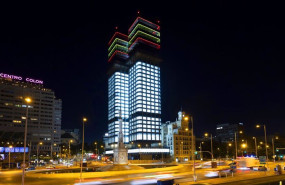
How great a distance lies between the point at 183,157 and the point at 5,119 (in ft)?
419

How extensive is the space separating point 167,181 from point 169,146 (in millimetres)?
141420

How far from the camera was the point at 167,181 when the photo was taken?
88.8ft

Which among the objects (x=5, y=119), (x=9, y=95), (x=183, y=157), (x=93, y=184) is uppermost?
(x=9, y=95)

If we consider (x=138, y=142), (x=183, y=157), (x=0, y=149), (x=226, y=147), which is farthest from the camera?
(x=138, y=142)

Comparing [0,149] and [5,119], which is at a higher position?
[5,119]

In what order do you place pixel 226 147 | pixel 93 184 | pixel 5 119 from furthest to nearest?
pixel 5 119, pixel 226 147, pixel 93 184

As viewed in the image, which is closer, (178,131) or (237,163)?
(237,163)

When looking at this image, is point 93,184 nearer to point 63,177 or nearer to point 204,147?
point 63,177

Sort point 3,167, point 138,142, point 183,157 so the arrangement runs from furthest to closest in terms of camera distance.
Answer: point 138,142
point 183,157
point 3,167

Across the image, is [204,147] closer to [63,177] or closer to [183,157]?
[183,157]

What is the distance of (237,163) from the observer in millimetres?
66688

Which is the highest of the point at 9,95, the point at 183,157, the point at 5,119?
the point at 9,95

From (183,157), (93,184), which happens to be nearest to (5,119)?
(183,157)

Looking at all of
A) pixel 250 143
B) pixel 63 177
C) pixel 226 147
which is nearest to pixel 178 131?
pixel 226 147
